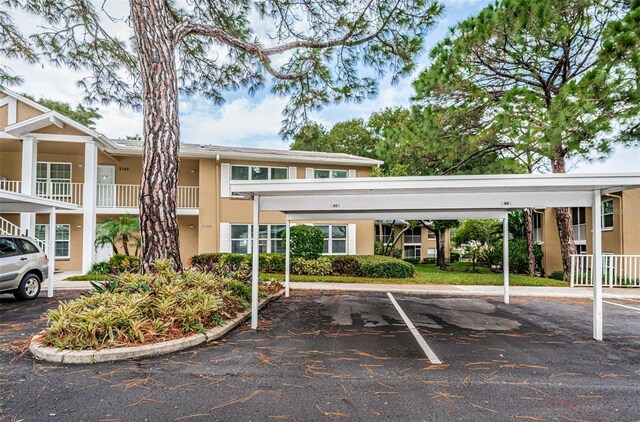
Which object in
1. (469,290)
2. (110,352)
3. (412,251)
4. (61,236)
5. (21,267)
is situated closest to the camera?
(110,352)

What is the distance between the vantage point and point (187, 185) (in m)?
16.9

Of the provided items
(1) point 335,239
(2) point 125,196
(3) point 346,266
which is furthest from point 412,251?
(2) point 125,196

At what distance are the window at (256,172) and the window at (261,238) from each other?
2298mm

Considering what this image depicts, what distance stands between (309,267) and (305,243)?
1002 millimetres

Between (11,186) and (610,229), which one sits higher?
(11,186)

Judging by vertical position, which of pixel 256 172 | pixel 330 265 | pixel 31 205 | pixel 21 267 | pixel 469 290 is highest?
pixel 256 172

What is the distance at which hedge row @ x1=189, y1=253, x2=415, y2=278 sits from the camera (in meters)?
13.8

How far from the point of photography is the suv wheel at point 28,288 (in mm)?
8422

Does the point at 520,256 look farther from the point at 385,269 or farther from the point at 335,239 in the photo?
the point at 335,239

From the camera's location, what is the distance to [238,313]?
6543 millimetres

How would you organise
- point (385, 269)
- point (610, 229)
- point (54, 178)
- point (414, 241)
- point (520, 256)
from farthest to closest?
1. point (414, 241)
2. point (520, 256)
3. point (54, 178)
4. point (610, 229)
5. point (385, 269)

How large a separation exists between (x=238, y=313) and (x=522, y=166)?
15.5 m

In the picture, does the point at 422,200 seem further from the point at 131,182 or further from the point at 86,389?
the point at 131,182

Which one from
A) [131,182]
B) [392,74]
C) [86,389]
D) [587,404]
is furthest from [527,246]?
[131,182]
